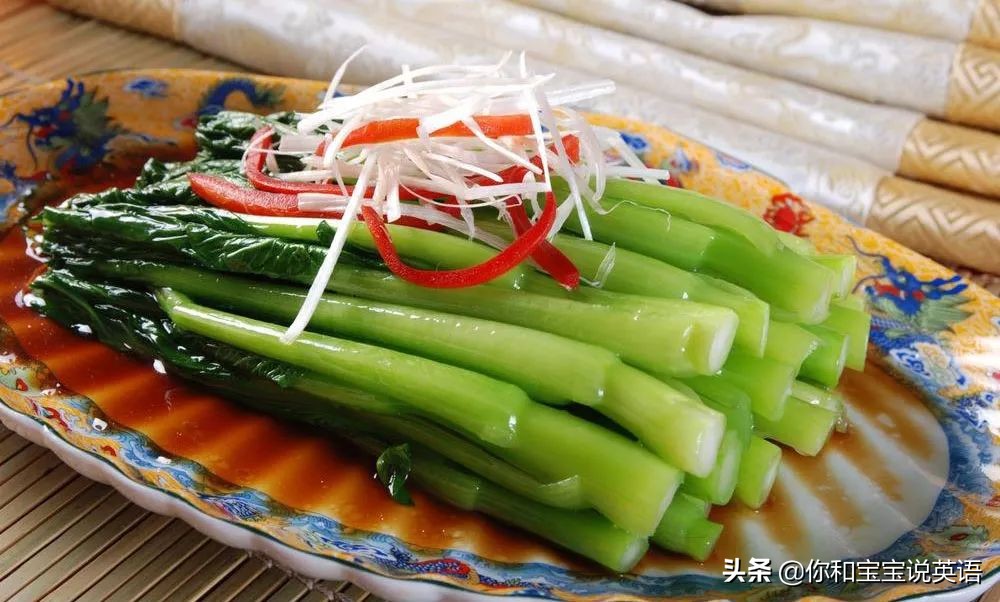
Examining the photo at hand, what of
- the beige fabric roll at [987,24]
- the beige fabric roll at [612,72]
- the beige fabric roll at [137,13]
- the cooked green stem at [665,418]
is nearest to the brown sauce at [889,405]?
the cooked green stem at [665,418]

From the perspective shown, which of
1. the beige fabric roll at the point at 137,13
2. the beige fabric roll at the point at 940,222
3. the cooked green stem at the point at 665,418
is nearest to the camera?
the cooked green stem at the point at 665,418

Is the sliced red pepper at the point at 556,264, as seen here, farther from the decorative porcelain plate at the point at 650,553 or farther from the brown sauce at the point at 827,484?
the brown sauce at the point at 827,484

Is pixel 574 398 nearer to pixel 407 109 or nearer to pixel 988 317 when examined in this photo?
pixel 407 109

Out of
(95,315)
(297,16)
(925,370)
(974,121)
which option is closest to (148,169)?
(95,315)

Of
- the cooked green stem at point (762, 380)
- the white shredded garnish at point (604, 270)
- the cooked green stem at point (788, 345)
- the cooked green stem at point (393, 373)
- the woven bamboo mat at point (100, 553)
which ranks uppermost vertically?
the white shredded garnish at point (604, 270)

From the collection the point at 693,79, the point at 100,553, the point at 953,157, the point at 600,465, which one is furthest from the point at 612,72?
the point at 100,553

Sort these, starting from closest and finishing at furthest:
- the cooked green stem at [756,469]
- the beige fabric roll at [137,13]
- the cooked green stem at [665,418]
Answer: the cooked green stem at [665,418] < the cooked green stem at [756,469] < the beige fabric roll at [137,13]
